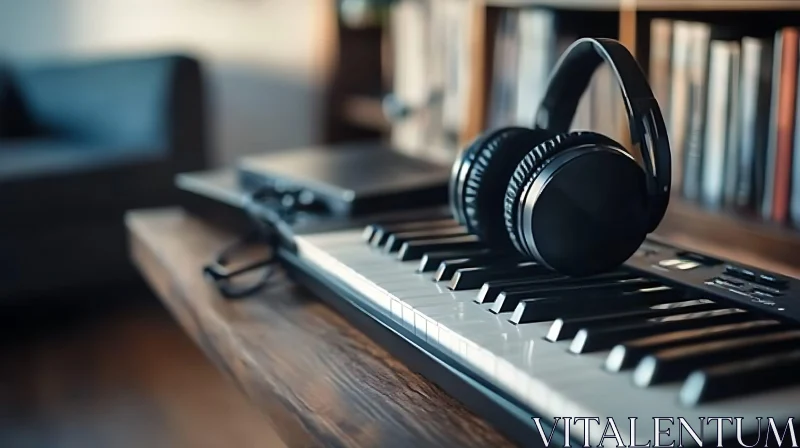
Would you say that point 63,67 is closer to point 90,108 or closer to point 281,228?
point 90,108

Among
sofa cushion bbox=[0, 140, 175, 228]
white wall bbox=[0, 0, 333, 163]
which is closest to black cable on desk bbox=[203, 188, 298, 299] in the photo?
sofa cushion bbox=[0, 140, 175, 228]

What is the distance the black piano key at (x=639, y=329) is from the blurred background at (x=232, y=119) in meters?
0.35

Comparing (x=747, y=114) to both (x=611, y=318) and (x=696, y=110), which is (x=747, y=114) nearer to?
(x=696, y=110)

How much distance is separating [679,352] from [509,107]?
3.46 feet

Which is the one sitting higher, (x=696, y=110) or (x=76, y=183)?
(x=696, y=110)

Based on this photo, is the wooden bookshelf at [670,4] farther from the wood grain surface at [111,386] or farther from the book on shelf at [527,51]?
the wood grain surface at [111,386]

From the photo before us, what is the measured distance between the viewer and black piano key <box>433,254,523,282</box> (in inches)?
32.5

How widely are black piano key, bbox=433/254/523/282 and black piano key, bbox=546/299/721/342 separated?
6.2 inches

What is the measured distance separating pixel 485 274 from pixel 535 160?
12 centimetres

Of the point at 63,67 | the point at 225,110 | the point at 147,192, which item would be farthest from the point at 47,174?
the point at 225,110

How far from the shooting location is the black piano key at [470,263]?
2.71 feet

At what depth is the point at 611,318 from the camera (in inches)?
26.5

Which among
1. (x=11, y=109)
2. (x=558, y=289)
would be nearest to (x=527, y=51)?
(x=558, y=289)

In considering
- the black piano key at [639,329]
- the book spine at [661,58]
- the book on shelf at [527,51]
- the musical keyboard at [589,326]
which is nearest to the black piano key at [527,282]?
the musical keyboard at [589,326]
